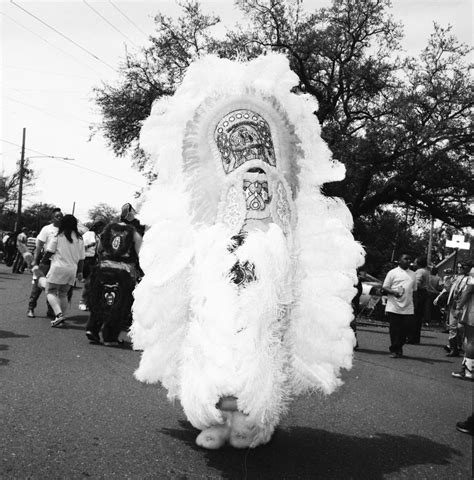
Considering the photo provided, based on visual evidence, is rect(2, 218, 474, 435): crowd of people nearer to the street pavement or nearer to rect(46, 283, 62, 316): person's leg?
rect(46, 283, 62, 316): person's leg

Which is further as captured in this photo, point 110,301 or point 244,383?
point 110,301

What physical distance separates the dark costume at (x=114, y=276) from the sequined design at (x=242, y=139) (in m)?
3.52

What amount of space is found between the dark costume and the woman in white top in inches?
53.0

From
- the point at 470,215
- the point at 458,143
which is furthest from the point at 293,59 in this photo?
the point at 470,215

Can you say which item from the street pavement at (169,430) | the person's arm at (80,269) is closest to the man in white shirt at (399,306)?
the street pavement at (169,430)

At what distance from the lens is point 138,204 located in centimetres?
414

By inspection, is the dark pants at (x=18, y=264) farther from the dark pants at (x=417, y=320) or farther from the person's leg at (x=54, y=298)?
the dark pants at (x=417, y=320)

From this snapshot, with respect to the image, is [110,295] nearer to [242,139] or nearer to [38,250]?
[38,250]

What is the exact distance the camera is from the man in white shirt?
9.36 meters

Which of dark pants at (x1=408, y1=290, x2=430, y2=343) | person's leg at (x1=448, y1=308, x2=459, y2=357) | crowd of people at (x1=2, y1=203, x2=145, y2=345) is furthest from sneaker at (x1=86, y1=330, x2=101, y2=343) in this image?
dark pants at (x1=408, y1=290, x2=430, y2=343)

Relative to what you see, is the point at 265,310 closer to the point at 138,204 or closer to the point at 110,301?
the point at 138,204

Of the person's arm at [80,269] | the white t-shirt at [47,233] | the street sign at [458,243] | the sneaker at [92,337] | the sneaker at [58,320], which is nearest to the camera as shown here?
the sneaker at [92,337]

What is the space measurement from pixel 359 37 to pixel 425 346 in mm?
13818

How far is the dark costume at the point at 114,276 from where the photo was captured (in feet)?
23.4
